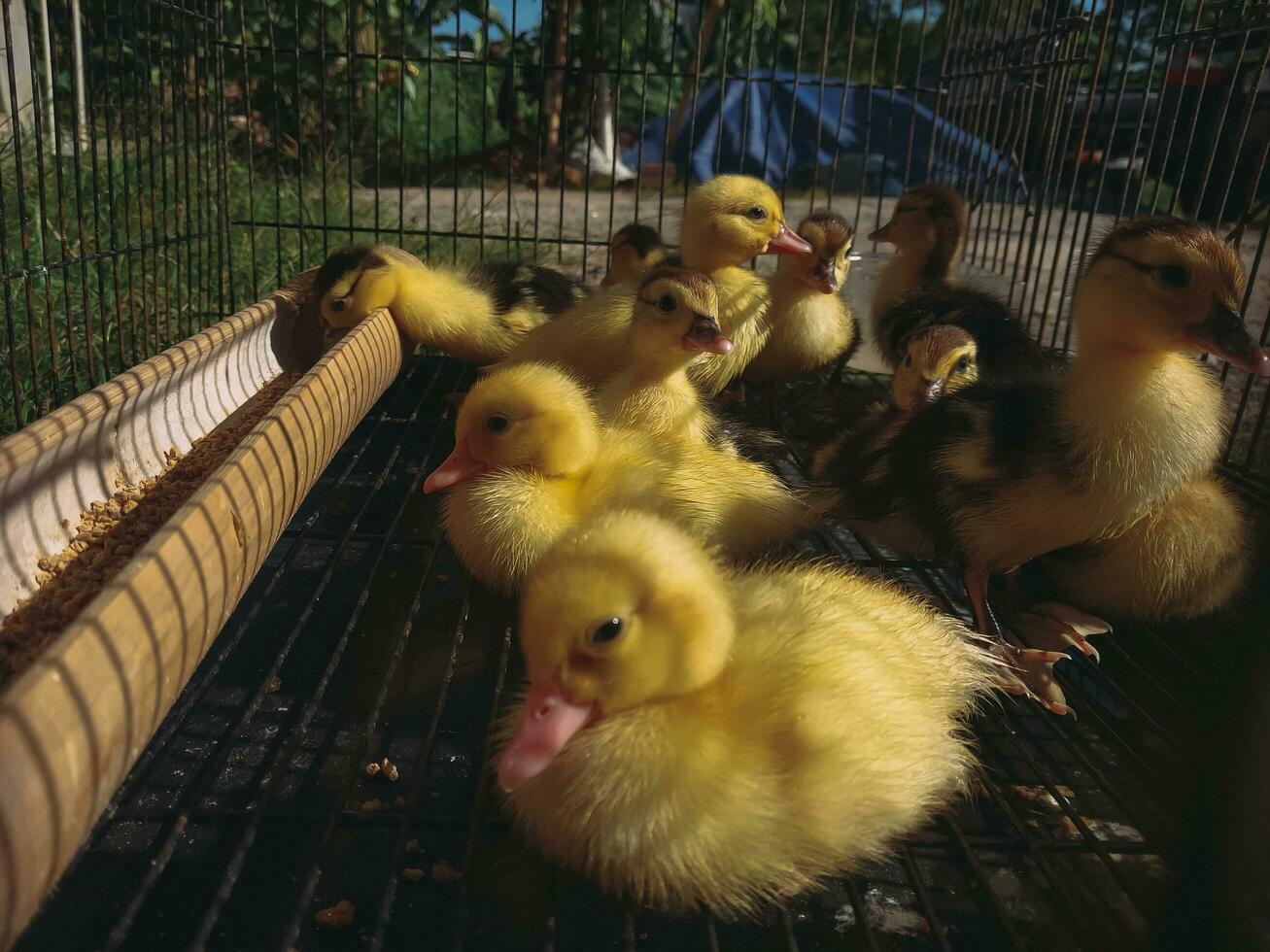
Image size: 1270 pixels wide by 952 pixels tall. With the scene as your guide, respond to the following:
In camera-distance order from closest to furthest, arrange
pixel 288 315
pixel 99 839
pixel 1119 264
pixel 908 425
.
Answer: pixel 99 839
pixel 1119 264
pixel 908 425
pixel 288 315

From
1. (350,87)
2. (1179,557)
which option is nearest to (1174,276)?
(1179,557)

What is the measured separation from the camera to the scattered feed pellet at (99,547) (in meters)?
1.49

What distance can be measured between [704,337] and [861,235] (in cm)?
457

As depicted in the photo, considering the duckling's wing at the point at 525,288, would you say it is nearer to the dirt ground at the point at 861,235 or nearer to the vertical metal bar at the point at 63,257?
the dirt ground at the point at 861,235

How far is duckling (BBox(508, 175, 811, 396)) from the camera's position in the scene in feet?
8.25

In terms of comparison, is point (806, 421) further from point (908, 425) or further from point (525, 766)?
point (525, 766)

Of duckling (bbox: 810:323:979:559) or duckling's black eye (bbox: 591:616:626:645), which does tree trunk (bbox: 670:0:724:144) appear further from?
duckling's black eye (bbox: 591:616:626:645)

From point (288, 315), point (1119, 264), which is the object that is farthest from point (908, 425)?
point (288, 315)

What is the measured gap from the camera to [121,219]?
376cm

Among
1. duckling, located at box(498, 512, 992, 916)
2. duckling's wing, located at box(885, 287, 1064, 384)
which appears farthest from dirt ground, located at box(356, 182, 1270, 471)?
duckling, located at box(498, 512, 992, 916)

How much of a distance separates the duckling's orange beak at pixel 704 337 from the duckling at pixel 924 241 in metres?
1.26

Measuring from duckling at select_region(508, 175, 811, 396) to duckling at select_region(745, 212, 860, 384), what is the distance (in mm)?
135

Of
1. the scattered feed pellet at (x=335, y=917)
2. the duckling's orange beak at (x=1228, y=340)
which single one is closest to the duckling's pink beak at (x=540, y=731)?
the scattered feed pellet at (x=335, y=917)

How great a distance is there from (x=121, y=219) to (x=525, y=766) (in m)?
3.58
